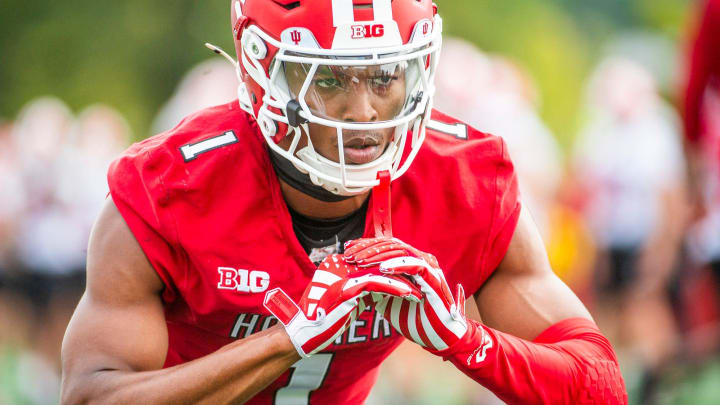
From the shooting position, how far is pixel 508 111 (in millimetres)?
8133

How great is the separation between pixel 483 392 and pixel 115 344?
14.1ft

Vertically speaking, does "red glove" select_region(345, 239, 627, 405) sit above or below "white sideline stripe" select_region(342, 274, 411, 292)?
below

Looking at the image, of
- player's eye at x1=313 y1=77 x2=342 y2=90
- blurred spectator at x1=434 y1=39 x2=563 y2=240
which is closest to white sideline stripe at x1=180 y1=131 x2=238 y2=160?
player's eye at x1=313 y1=77 x2=342 y2=90

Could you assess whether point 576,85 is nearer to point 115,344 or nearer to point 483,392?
point 483,392

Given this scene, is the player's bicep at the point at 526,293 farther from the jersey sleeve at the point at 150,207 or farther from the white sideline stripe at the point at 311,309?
the jersey sleeve at the point at 150,207

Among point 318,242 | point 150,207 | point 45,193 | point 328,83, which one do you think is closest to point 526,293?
point 318,242

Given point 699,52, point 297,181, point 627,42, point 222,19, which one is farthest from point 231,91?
point 297,181

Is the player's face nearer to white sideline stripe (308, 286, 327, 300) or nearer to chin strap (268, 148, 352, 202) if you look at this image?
chin strap (268, 148, 352, 202)

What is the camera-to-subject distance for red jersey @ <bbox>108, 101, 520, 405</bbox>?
2.80 m

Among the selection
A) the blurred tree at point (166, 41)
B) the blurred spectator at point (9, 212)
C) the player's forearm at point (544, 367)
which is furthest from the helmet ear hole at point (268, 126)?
the blurred spectator at point (9, 212)

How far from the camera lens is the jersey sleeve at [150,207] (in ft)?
9.09

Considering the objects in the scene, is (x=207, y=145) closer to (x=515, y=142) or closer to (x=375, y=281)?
(x=375, y=281)

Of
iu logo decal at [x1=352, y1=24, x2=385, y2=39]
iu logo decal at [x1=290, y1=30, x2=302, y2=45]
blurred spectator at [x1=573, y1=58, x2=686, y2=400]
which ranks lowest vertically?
blurred spectator at [x1=573, y1=58, x2=686, y2=400]

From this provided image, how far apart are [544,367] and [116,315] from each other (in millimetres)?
1105
